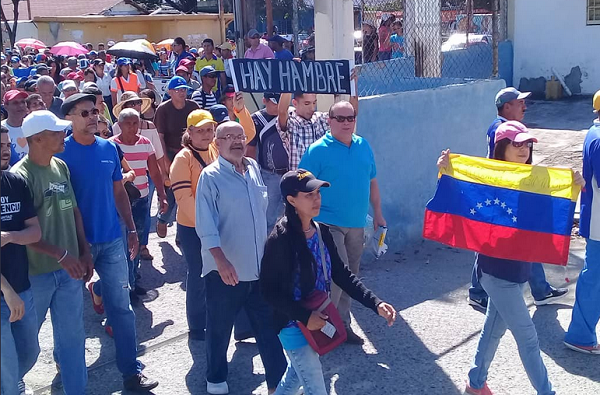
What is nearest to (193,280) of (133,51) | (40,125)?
(40,125)

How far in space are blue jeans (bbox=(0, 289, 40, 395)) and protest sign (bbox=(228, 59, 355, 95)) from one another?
8.33 feet

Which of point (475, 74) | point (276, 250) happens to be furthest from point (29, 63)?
point (276, 250)

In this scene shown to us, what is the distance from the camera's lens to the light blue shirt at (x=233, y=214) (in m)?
4.36

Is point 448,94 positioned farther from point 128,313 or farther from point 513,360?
point 128,313

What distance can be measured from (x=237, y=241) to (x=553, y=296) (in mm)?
3092

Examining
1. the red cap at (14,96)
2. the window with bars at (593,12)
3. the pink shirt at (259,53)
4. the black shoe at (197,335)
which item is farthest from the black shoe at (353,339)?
the window with bars at (593,12)

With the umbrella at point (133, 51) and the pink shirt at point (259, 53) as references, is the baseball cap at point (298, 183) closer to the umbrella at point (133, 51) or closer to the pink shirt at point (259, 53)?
the pink shirt at point (259, 53)

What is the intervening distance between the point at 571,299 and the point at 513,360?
4.60ft

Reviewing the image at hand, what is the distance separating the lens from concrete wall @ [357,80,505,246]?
23.7ft

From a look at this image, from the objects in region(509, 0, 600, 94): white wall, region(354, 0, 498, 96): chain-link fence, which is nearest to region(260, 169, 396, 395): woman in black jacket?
region(354, 0, 498, 96): chain-link fence

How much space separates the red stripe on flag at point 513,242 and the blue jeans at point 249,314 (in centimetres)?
132

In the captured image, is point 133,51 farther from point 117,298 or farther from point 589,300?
point 589,300

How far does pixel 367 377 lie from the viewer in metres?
4.89

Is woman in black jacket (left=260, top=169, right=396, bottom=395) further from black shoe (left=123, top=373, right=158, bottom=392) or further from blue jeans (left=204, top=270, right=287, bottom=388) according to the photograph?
black shoe (left=123, top=373, right=158, bottom=392)
